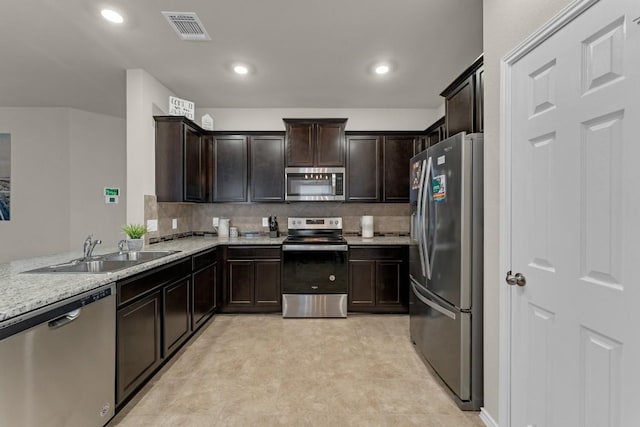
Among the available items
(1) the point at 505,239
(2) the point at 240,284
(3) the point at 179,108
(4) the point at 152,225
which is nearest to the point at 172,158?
(3) the point at 179,108

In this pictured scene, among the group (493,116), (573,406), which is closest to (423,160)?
(493,116)

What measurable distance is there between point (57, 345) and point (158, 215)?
220 centimetres

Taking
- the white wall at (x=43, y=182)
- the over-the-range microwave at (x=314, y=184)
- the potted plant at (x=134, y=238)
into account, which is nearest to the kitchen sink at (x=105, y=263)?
the potted plant at (x=134, y=238)

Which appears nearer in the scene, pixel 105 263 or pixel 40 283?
pixel 40 283

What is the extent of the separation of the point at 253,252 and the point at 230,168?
3.99 feet

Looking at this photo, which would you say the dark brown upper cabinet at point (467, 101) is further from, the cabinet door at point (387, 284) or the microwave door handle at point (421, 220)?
the cabinet door at point (387, 284)

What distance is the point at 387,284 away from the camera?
3.73 m

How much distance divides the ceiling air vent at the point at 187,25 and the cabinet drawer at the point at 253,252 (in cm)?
227

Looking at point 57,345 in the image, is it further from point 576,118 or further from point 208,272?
point 576,118

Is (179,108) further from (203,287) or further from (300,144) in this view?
(203,287)

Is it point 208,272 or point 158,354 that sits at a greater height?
point 208,272

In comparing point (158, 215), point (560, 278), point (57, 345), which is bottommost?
point (57, 345)

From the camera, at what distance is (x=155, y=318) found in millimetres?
2266

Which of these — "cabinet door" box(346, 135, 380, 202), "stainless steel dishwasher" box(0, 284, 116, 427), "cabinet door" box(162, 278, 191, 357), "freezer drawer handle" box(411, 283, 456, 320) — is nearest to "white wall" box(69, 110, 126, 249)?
"cabinet door" box(162, 278, 191, 357)
